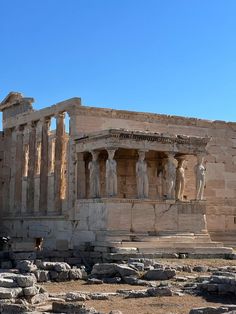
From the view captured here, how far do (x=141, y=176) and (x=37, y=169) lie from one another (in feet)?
18.9

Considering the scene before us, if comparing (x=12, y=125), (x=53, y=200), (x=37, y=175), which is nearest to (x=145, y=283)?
(x=53, y=200)

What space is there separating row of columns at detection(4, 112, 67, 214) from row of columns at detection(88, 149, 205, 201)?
7.72ft

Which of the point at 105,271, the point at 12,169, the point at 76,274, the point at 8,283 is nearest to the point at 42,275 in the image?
the point at 76,274

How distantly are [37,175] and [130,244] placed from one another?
705 cm

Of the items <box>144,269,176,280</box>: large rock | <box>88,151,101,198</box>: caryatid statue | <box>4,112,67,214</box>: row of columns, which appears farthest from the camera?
<box>4,112,67,214</box>: row of columns

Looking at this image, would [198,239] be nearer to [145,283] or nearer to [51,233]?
[51,233]

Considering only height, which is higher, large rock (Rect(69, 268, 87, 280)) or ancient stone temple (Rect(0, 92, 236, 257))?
ancient stone temple (Rect(0, 92, 236, 257))

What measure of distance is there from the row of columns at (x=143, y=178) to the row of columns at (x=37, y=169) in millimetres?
2354

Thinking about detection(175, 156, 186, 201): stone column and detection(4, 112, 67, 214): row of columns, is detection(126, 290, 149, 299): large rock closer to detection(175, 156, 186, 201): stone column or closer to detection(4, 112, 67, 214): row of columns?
detection(175, 156, 186, 201): stone column

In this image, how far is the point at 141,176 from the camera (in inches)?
820

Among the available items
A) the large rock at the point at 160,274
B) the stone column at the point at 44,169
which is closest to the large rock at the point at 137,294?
the large rock at the point at 160,274

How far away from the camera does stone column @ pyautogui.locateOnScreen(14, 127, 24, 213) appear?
25469mm

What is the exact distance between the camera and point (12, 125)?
26.2m

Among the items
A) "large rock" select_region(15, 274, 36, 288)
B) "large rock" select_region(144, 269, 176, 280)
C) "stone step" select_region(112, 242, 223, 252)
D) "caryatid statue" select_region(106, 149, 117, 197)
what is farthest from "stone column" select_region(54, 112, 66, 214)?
"large rock" select_region(15, 274, 36, 288)
